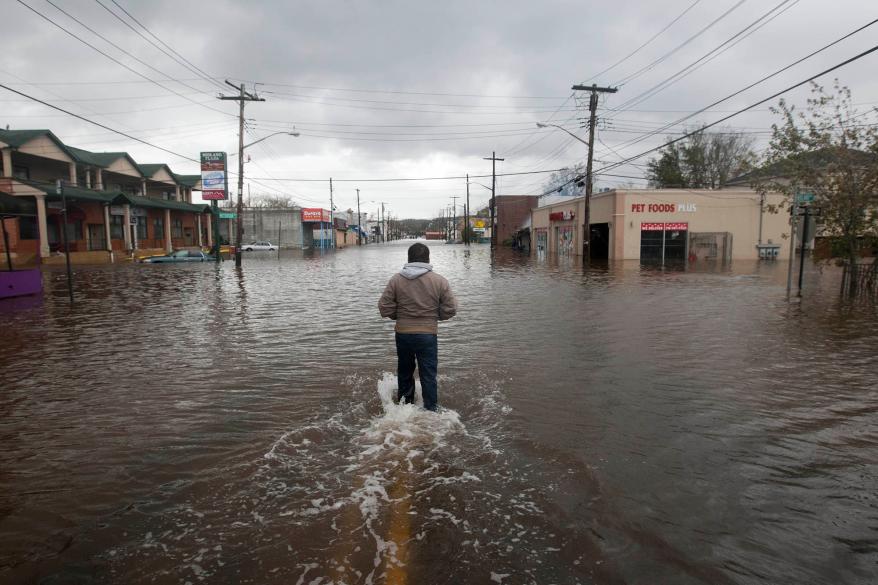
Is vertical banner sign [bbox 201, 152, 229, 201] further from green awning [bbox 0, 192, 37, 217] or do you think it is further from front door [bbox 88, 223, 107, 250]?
green awning [bbox 0, 192, 37, 217]

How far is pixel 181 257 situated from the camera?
3831 centimetres

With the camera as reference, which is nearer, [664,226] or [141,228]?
[664,226]

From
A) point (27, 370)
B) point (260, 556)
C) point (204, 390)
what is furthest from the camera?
point (27, 370)

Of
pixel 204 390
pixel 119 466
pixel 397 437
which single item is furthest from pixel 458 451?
pixel 204 390

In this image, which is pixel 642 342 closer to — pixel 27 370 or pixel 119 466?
pixel 119 466

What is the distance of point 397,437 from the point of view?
5.20 meters

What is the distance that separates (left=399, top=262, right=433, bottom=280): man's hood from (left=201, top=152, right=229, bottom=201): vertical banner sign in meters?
33.2

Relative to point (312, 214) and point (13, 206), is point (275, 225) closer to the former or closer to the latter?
point (312, 214)

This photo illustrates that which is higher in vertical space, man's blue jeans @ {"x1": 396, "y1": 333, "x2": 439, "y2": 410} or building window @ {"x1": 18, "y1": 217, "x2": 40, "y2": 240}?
building window @ {"x1": 18, "y1": 217, "x2": 40, "y2": 240}

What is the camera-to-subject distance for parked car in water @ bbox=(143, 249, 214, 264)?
37756 mm

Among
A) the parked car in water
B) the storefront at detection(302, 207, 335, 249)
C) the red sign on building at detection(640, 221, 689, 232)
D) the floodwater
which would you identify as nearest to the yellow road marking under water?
the floodwater

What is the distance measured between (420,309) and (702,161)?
202ft

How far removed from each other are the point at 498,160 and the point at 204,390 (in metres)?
63.5

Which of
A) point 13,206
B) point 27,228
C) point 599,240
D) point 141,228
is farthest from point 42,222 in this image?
point 599,240
